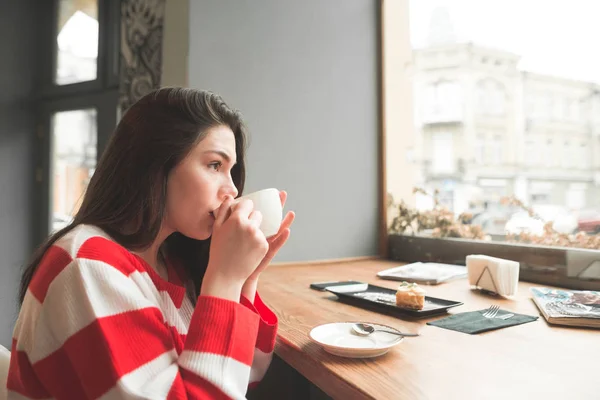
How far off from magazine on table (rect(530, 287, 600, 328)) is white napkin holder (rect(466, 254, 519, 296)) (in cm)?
6

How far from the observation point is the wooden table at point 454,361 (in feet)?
1.97

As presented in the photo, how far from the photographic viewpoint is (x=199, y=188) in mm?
830

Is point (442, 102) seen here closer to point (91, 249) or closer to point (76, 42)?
point (91, 249)

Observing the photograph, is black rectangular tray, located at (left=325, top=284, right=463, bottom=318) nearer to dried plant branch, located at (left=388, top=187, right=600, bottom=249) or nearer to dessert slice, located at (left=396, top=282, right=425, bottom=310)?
dessert slice, located at (left=396, top=282, right=425, bottom=310)

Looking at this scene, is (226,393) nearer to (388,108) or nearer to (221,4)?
(221,4)

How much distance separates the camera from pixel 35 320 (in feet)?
2.18

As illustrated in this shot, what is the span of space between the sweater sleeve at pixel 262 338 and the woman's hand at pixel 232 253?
15 cm

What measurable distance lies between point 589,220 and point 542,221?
0.15m

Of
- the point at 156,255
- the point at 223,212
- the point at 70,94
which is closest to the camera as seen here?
the point at 223,212

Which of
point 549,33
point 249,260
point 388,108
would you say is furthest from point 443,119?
point 249,260

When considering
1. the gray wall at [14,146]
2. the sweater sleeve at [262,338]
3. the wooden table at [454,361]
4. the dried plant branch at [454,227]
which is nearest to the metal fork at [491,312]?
the wooden table at [454,361]

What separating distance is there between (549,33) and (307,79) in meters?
0.92

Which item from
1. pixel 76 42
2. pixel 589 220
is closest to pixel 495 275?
pixel 589 220

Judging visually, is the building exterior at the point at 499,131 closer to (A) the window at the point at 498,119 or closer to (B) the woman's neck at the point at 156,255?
(A) the window at the point at 498,119
